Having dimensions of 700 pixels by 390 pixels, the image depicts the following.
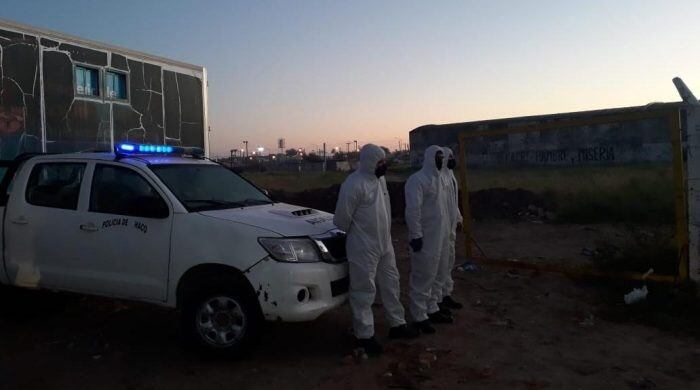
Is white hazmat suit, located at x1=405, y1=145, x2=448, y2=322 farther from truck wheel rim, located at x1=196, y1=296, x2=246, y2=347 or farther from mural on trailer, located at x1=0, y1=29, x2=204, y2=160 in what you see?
mural on trailer, located at x1=0, y1=29, x2=204, y2=160

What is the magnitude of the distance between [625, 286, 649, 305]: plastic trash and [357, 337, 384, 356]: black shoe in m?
3.43

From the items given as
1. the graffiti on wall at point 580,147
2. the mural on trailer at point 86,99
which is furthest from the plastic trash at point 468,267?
the graffiti on wall at point 580,147

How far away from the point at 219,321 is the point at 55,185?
7.70 feet

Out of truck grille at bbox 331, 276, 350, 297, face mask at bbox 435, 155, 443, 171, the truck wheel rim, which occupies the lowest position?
the truck wheel rim

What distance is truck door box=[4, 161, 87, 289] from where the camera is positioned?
18.2 feet

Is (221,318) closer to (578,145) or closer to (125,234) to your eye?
(125,234)

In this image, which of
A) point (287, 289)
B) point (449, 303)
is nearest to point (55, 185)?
point (287, 289)

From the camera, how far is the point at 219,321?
194 inches

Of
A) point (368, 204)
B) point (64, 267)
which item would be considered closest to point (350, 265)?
point (368, 204)

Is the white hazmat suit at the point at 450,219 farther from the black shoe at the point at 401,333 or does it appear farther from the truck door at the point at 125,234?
the truck door at the point at 125,234

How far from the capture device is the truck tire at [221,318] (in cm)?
479

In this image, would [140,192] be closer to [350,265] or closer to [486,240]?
[350,265]

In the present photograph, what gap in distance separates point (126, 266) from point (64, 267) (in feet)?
2.56

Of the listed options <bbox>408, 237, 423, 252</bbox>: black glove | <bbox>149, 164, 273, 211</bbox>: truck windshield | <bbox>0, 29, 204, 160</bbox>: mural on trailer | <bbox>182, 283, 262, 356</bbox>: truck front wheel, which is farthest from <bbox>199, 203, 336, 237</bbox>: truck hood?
<bbox>0, 29, 204, 160</bbox>: mural on trailer
